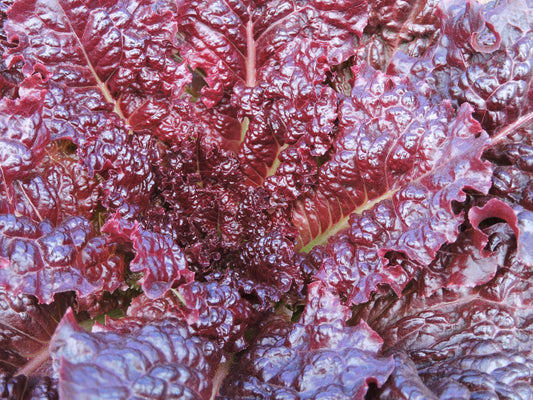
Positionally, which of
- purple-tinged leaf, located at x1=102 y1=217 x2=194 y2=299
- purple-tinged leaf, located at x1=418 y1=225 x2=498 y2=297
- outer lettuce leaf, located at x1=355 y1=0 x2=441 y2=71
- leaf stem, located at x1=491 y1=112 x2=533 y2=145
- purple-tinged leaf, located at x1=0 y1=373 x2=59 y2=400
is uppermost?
outer lettuce leaf, located at x1=355 y1=0 x2=441 y2=71

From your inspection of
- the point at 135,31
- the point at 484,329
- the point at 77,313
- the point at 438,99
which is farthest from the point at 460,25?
the point at 77,313

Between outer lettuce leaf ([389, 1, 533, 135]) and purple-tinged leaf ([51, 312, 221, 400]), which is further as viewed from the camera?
outer lettuce leaf ([389, 1, 533, 135])

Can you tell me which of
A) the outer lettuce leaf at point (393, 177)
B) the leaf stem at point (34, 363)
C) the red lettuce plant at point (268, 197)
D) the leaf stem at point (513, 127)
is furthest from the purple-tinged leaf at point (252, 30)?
the leaf stem at point (34, 363)

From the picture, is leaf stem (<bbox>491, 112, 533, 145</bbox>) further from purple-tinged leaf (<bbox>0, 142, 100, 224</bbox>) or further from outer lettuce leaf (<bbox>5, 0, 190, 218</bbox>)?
purple-tinged leaf (<bbox>0, 142, 100, 224</bbox>)

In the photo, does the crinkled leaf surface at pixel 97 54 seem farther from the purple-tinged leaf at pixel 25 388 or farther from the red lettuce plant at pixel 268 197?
the purple-tinged leaf at pixel 25 388

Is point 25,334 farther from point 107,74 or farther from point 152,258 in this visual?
point 107,74

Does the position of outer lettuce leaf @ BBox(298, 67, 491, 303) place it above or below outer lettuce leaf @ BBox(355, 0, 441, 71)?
below

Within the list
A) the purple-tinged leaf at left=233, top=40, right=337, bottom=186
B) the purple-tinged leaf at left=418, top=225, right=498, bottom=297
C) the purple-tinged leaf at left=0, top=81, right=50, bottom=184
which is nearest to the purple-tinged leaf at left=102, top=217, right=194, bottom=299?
the purple-tinged leaf at left=0, top=81, right=50, bottom=184
